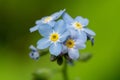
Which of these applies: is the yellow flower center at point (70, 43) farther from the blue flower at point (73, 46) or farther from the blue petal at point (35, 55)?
the blue petal at point (35, 55)

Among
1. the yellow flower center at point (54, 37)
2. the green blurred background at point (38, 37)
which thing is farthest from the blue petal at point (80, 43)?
the green blurred background at point (38, 37)

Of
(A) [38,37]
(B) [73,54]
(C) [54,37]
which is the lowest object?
(B) [73,54]

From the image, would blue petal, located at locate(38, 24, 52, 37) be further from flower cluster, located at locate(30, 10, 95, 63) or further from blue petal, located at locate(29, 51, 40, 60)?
blue petal, located at locate(29, 51, 40, 60)

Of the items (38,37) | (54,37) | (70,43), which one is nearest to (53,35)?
(54,37)

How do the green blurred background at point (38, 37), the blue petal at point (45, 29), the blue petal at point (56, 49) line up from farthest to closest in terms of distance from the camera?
the green blurred background at point (38, 37)
the blue petal at point (45, 29)
the blue petal at point (56, 49)

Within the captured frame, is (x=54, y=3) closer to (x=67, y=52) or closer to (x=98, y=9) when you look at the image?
(x=98, y=9)

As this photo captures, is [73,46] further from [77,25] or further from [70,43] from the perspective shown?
[77,25]

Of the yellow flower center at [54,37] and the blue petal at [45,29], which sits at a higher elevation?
the blue petal at [45,29]

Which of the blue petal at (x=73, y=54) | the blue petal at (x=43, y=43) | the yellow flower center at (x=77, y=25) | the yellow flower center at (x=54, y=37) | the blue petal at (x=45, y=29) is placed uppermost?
the yellow flower center at (x=77, y=25)
